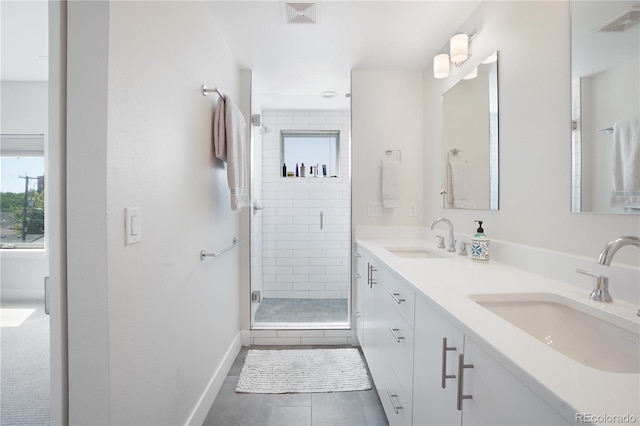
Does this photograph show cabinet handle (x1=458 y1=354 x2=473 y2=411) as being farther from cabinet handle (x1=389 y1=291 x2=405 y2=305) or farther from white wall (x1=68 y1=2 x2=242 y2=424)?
white wall (x1=68 y1=2 x2=242 y2=424)

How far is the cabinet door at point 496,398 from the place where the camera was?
0.51m

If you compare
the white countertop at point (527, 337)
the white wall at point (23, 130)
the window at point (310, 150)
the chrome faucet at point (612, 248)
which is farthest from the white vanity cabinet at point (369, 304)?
the white wall at point (23, 130)

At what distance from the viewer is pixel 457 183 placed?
1.98 meters

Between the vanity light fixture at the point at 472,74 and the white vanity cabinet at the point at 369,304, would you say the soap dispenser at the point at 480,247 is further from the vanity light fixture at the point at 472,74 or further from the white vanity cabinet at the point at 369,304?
the vanity light fixture at the point at 472,74

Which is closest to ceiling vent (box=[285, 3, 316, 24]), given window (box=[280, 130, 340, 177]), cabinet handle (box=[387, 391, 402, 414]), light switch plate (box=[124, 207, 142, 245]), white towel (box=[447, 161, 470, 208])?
white towel (box=[447, 161, 470, 208])

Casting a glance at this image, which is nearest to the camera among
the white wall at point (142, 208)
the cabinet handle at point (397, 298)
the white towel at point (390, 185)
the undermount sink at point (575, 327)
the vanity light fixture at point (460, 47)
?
the undermount sink at point (575, 327)

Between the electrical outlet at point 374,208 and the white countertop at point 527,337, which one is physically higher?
→ the electrical outlet at point 374,208

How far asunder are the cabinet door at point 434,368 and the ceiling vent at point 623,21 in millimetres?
1059

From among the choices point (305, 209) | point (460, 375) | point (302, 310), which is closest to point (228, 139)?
point (460, 375)

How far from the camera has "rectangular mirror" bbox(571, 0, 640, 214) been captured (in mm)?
882

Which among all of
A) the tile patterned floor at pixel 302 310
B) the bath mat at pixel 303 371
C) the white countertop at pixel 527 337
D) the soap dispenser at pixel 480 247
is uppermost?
the soap dispenser at pixel 480 247

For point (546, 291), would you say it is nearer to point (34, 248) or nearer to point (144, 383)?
point (144, 383)

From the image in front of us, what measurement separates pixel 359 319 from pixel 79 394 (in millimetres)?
1847

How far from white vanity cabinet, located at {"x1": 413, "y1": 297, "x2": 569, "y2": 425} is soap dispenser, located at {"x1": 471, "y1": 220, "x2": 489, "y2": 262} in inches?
26.4
